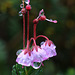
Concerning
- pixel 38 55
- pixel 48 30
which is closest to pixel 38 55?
pixel 38 55

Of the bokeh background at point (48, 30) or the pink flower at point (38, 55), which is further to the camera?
the bokeh background at point (48, 30)

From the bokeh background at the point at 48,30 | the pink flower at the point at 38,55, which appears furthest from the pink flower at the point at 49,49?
the bokeh background at the point at 48,30

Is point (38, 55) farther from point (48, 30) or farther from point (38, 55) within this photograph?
point (48, 30)

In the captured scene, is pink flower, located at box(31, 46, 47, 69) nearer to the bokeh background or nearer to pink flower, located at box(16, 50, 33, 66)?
pink flower, located at box(16, 50, 33, 66)

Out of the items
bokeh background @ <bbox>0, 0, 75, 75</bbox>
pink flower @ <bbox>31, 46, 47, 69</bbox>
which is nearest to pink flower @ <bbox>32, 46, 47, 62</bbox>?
pink flower @ <bbox>31, 46, 47, 69</bbox>

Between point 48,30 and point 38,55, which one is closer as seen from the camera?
point 38,55

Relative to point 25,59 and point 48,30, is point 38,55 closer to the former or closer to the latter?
point 25,59

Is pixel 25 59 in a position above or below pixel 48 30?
above

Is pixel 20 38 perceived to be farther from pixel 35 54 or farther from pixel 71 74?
pixel 35 54

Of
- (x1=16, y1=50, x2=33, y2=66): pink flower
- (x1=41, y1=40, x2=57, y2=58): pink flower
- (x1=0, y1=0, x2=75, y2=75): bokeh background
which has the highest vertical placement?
(x1=41, y1=40, x2=57, y2=58): pink flower

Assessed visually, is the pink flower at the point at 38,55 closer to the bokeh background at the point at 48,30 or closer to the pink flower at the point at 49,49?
the pink flower at the point at 49,49
